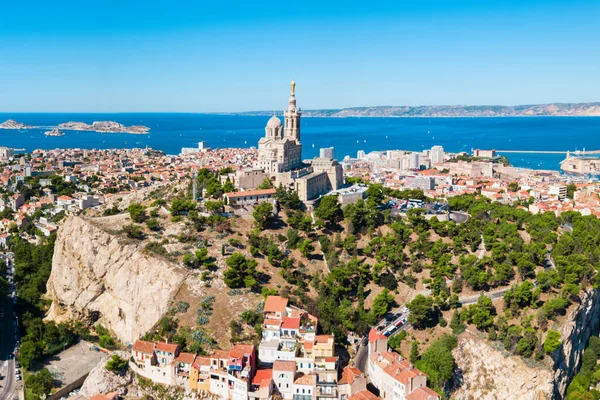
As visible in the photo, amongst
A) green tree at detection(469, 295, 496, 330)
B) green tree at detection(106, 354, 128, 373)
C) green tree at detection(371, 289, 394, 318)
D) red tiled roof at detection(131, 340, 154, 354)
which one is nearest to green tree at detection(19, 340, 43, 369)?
green tree at detection(106, 354, 128, 373)

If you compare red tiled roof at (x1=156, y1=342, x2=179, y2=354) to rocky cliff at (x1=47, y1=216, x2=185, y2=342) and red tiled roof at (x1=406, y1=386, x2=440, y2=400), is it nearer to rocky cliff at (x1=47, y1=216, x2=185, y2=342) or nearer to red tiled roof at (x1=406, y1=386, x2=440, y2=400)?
rocky cliff at (x1=47, y1=216, x2=185, y2=342)

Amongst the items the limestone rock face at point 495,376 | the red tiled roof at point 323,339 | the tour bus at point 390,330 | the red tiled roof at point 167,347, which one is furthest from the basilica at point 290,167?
the red tiled roof at point 167,347

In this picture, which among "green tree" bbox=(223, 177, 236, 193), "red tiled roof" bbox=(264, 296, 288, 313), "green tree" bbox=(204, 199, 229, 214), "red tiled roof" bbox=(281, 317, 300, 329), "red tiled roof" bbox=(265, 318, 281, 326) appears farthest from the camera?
"green tree" bbox=(223, 177, 236, 193)

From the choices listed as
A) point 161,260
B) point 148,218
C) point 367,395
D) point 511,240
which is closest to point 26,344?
point 161,260

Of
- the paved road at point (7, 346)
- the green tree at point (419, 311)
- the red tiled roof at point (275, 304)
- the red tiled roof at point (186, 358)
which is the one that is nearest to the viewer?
the red tiled roof at point (186, 358)

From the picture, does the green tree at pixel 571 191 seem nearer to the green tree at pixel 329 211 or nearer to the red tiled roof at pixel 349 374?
the green tree at pixel 329 211

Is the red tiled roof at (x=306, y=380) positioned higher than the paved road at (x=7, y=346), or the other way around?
the red tiled roof at (x=306, y=380)
